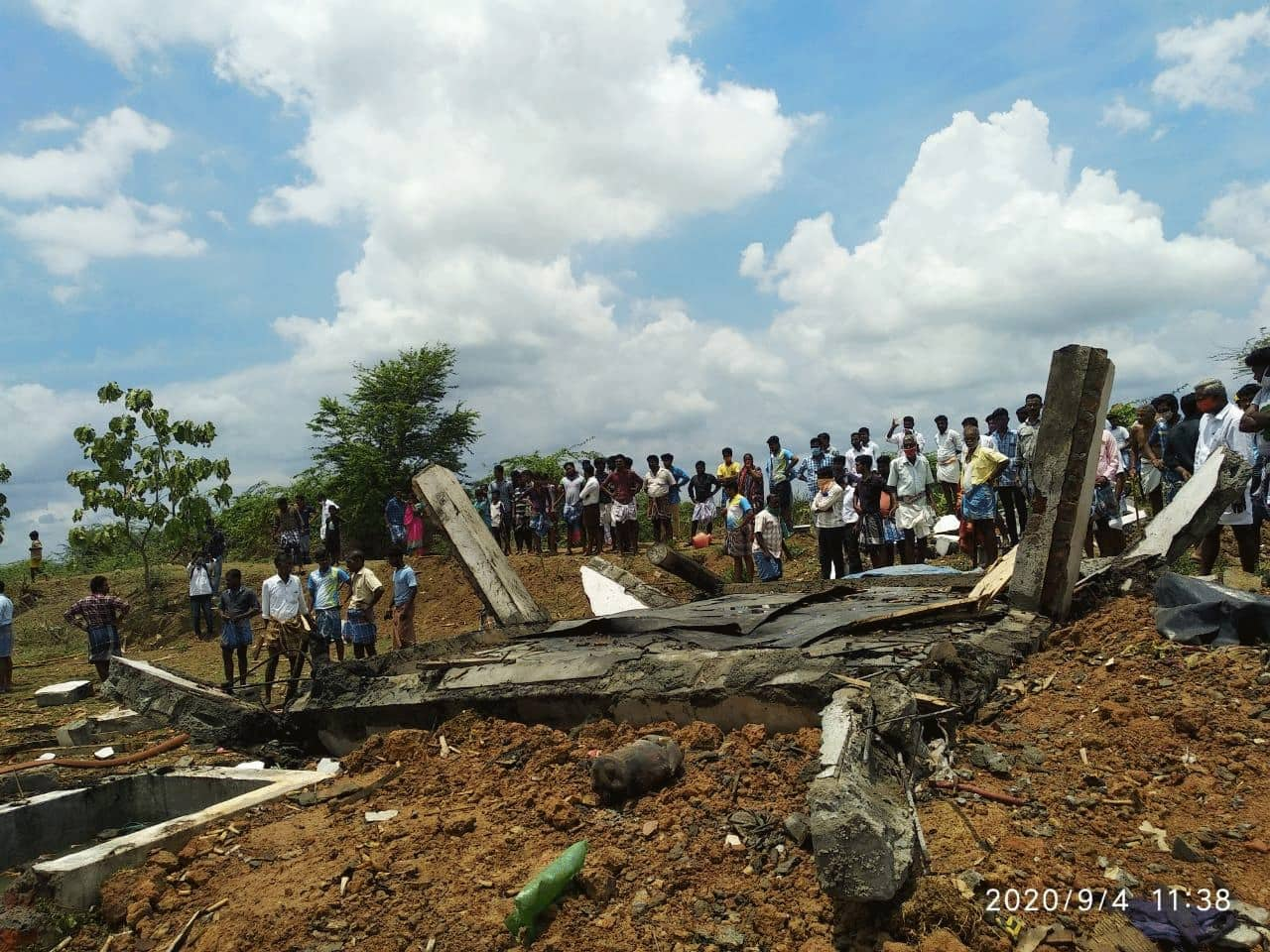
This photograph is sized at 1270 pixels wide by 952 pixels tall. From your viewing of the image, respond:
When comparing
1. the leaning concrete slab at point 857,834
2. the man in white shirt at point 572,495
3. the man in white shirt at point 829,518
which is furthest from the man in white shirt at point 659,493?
the leaning concrete slab at point 857,834

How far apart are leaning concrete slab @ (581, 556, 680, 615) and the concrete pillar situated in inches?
148

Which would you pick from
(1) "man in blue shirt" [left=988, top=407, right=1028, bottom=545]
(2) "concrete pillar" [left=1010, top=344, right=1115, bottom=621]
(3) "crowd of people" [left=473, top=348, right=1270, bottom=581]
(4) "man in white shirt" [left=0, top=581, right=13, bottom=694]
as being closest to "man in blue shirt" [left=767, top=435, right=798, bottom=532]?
(3) "crowd of people" [left=473, top=348, right=1270, bottom=581]

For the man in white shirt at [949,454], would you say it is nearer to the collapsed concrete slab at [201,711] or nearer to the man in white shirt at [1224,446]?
the man in white shirt at [1224,446]

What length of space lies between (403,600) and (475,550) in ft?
6.16

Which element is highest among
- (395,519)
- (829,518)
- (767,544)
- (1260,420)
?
(395,519)

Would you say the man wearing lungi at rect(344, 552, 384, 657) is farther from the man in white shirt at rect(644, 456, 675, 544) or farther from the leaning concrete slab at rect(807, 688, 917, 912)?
the leaning concrete slab at rect(807, 688, 917, 912)

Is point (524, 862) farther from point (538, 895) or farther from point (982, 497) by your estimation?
point (982, 497)

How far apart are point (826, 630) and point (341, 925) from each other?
3.27 meters

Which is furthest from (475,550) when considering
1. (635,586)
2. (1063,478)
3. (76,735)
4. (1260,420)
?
(1260,420)

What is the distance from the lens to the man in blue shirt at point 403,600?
9.87 metres

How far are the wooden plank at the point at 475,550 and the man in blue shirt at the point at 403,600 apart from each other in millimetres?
1450

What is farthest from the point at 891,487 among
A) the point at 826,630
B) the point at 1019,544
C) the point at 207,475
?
the point at 207,475

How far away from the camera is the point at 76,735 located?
8.62 metres

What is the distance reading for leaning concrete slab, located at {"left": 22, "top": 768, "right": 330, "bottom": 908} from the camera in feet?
15.0
